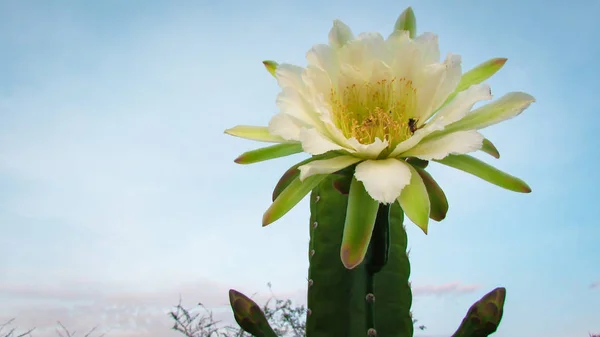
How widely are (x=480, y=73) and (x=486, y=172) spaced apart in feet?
1.13

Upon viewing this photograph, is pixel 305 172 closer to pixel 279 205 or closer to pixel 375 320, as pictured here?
pixel 279 205

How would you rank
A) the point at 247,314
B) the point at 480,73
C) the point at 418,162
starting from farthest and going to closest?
the point at 247,314 < the point at 480,73 < the point at 418,162

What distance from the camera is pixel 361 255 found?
1506 millimetres

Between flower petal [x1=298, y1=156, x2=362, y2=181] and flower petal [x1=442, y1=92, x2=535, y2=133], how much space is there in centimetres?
31

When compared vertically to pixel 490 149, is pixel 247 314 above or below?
below

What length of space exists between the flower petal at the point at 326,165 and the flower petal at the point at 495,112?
311 mm

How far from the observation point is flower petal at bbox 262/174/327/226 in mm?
1639

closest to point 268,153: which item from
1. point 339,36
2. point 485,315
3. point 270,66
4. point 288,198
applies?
point 288,198

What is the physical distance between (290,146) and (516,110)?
0.64 metres

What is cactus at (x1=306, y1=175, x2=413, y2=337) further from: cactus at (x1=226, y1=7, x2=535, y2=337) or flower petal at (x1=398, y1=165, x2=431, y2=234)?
flower petal at (x1=398, y1=165, x2=431, y2=234)

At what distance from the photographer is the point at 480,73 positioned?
73.3 inches

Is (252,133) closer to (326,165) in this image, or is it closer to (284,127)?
(284,127)

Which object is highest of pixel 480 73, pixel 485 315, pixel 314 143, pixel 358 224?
pixel 480 73

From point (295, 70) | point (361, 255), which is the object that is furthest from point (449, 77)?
point (361, 255)
